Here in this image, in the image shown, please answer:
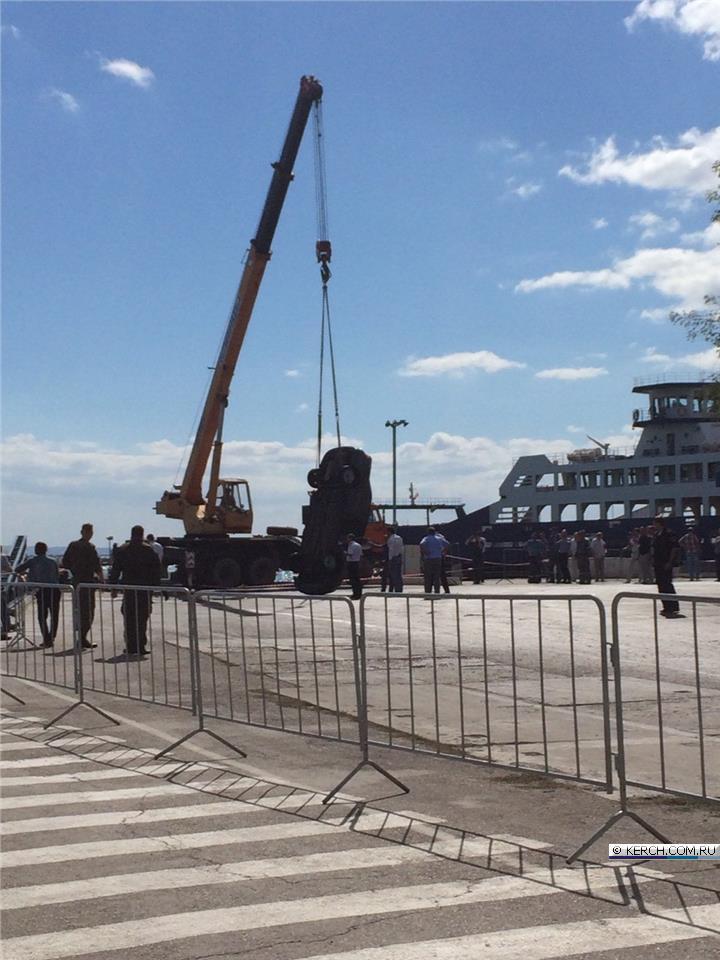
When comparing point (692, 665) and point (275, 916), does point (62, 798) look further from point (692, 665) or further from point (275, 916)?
point (692, 665)

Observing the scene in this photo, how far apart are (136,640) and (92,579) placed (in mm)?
7038

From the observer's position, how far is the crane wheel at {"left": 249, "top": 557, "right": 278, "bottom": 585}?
1341 inches

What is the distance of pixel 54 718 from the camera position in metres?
11.1

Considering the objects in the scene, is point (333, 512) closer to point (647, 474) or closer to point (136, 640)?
point (136, 640)

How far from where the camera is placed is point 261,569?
34.1 metres

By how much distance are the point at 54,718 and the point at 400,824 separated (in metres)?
5.40

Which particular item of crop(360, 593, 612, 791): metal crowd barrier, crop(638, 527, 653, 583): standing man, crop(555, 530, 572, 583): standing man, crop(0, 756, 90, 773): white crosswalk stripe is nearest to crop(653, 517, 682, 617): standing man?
crop(638, 527, 653, 583): standing man

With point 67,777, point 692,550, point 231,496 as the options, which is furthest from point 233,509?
point 67,777

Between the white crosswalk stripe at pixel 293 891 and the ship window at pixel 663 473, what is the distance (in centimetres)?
5973

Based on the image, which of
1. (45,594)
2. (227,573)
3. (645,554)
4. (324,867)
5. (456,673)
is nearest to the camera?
(324,867)

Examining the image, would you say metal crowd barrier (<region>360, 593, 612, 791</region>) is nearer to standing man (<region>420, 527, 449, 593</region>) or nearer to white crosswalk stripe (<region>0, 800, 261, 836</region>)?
white crosswalk stripe (<region>0, 800, 261, 836</region>)

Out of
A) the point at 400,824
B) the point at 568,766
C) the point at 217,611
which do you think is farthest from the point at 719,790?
the point at 217,611

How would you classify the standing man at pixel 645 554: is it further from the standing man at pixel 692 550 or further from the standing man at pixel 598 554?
the standing man at pixel 692 550

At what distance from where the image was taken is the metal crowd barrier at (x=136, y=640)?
35.4ft
